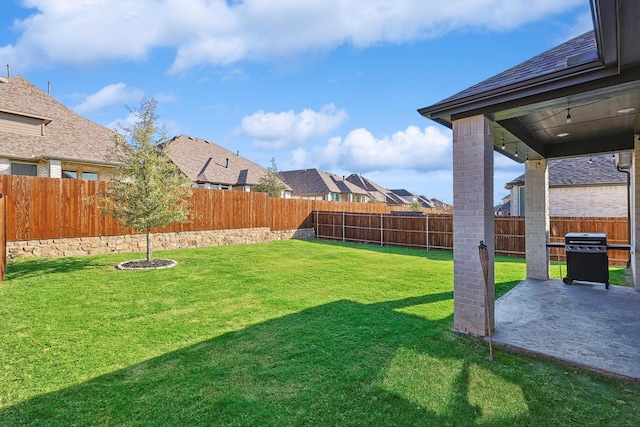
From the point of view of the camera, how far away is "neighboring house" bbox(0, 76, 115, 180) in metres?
12.9

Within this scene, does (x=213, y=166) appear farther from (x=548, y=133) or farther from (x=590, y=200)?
(x=590, y=200)

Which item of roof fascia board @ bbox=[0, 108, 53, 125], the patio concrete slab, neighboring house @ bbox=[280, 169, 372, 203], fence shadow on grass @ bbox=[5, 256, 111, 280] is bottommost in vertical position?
Answer: the patio concrete slab

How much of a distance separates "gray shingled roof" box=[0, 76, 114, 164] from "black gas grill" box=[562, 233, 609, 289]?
15.2 meters

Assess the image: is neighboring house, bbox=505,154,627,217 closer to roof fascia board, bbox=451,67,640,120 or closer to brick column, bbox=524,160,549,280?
brick column, bbox=524,160,549,280

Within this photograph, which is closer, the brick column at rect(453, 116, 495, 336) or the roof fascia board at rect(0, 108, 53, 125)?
the brick column at rect(453, 116, 495, 336)

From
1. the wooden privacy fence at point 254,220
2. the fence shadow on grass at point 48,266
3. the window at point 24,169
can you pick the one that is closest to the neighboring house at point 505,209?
the wooden privacy fence at point 254,220

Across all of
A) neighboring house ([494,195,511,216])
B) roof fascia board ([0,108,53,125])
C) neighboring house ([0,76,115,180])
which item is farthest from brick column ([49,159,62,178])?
neighboring house ([494,195,511,216])

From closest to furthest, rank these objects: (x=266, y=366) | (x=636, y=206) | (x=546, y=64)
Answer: (x=266, y=366) → (x=546, y=64) → (x=636, y=206)

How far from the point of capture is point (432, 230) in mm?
14258

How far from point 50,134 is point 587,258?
67.2 ft

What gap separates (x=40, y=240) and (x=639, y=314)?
14.2 metres

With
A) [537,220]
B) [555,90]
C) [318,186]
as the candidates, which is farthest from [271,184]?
[555,90]

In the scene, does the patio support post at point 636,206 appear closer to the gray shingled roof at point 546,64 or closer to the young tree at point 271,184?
the gray shingled roof at point 546,64

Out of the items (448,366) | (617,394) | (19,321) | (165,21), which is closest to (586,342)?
(617,394)
